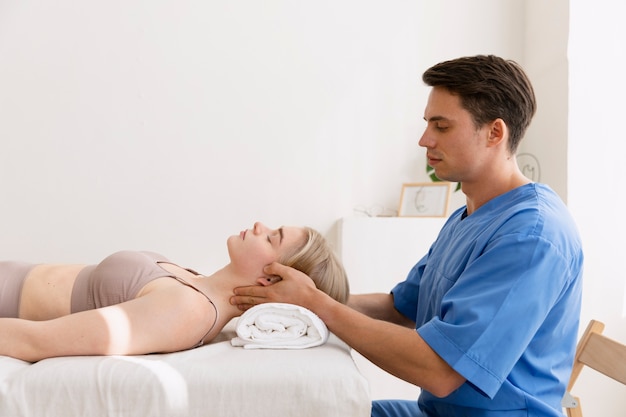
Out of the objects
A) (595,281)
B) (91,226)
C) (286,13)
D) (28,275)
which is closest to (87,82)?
(91,226)

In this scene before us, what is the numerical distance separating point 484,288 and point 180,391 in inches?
23.1

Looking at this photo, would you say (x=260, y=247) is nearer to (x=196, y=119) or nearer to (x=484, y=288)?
(x=484, y=288)

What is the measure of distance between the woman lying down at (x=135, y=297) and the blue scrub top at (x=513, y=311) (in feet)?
1.34

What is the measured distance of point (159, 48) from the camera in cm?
321

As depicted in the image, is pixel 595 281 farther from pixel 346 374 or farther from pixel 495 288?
pixel 346 374

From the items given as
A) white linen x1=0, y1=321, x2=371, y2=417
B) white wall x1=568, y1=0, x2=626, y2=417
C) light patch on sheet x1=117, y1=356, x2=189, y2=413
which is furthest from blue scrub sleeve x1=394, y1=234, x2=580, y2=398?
white wall x1=568, y1=0, x2=626, y2=417

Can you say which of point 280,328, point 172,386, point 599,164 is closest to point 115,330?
point 172,386

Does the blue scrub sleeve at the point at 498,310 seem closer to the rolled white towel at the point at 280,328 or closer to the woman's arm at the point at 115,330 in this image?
the rolled white towel at the point at 280,328

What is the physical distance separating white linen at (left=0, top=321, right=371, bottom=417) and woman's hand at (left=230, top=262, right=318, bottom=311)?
31cm

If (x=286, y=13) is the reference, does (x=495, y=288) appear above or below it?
below

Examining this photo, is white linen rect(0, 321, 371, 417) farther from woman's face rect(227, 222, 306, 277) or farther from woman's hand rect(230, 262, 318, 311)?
woman's face rect(227, 222, 306, 277)

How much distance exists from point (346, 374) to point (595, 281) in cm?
193

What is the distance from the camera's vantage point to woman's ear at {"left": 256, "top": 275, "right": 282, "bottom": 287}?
1.72 m

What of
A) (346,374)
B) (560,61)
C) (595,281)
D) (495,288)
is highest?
(560,61)
